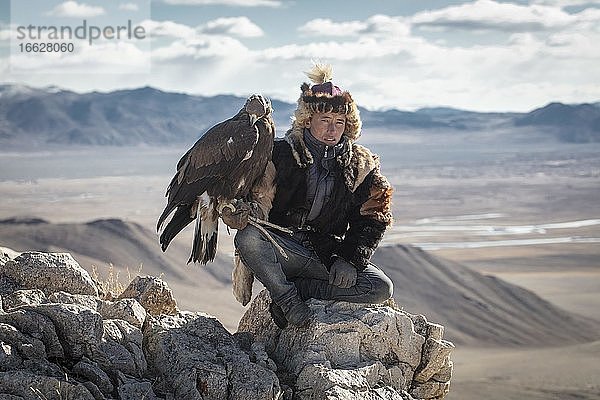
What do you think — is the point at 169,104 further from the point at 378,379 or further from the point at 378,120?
the point at 378,379

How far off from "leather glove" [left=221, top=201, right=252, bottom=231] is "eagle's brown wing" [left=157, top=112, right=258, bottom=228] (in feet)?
0.56

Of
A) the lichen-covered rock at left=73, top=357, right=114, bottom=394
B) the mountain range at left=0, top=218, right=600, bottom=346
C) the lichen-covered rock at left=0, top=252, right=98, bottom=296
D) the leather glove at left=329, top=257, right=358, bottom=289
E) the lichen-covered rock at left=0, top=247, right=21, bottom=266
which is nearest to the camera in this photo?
the lichen-covered rock at left=73, top=357, right=114, bottom=394

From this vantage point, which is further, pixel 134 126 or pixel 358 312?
pixel 134 126

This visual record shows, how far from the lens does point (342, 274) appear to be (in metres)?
4.95

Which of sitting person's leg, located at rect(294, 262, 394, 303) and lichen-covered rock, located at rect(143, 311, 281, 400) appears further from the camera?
sitting person's leg, located at rect(294, 262, 394, 303)

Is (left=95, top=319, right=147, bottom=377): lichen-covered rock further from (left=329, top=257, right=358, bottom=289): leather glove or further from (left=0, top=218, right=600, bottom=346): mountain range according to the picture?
(left=0, top=218, right=600, bottom=346): mountain range

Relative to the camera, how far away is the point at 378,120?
174125 millimetres

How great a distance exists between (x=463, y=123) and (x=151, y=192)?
326 ft

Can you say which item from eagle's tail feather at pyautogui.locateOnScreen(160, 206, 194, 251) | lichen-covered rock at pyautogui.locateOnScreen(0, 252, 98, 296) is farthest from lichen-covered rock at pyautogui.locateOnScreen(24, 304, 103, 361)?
lichen-covered rock at pyautogui.locateOnScreen(0, 252, 98, 296)

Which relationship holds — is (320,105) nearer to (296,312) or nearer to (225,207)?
(225,207)

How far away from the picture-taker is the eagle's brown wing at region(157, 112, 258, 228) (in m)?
4.79

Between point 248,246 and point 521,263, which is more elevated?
point 248,246

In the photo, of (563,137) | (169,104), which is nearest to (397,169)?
(563,137)

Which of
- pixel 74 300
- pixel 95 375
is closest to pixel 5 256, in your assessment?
pixel 74 300
